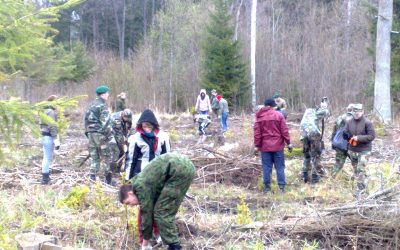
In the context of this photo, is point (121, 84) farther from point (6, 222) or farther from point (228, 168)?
point (6, 222)

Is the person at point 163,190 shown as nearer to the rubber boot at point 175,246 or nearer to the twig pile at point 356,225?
the rubber boot at point 175,246

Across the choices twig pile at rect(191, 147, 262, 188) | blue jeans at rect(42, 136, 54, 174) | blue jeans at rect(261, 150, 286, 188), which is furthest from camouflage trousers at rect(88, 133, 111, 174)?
blue jeans at rect(261, 150, 286, 188)

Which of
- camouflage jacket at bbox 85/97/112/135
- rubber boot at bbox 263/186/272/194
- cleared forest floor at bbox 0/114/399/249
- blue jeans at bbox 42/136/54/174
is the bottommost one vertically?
rubber boot at bbox 263/186/272/194

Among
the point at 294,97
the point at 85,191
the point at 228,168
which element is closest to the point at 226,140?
the point at 228,168

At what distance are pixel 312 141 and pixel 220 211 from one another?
123 inches

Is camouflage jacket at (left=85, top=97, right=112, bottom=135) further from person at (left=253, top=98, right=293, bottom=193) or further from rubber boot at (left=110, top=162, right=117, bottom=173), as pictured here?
person at (left=253, top=98, right=293, bottom=193)

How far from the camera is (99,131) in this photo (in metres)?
11.0

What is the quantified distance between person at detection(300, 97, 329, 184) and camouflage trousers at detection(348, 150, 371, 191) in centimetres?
121

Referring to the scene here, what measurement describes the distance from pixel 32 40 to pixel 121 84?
31.5 metres

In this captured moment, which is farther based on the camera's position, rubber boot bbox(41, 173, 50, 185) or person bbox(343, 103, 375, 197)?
rubber boot bbox(41, 173, 50, 185)

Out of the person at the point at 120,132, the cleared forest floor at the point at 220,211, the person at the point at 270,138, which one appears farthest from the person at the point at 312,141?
the person at the point at 120,132

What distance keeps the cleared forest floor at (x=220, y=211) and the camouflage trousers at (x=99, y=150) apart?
42 cm

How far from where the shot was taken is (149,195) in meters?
6.62

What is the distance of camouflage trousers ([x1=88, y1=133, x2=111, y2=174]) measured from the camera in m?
11.1
